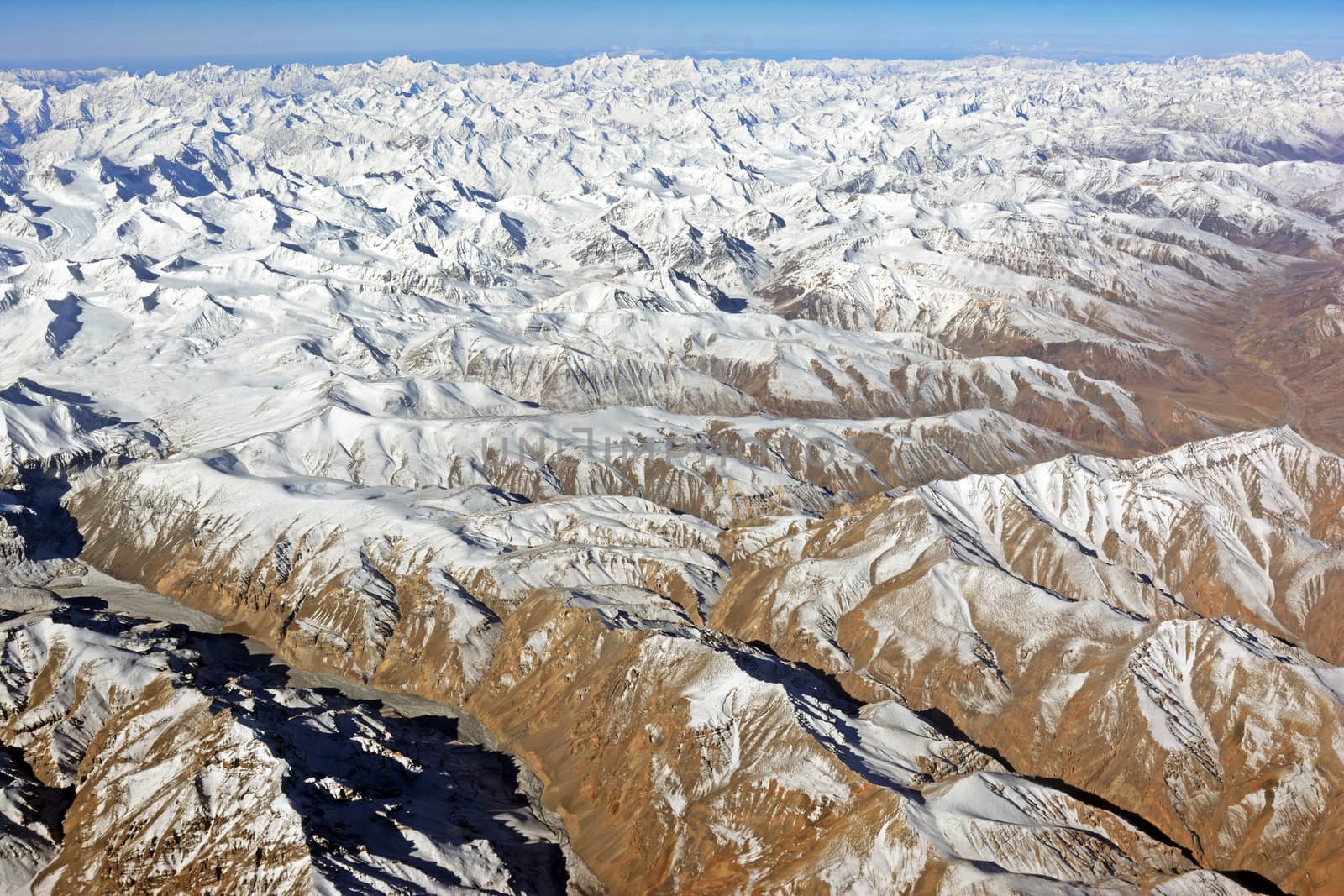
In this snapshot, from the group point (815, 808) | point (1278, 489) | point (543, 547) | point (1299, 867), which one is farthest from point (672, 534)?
point (1278, 489)

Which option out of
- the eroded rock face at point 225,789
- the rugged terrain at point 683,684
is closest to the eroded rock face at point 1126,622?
the rugged terrain at point 683,684

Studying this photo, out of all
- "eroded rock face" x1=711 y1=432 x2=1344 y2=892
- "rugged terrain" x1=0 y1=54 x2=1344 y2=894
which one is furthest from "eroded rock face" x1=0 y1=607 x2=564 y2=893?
"eroded rock face" x1=711 y1=432 x2=1344 y2=892

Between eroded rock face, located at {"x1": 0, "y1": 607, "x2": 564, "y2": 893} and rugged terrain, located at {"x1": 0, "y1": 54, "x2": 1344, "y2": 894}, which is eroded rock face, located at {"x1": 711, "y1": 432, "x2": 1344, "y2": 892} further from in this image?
eroded rock face, located at {"x1": 0, "y1": 607, "x2": 564, "y2": 893}

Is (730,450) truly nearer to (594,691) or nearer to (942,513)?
(942,513)

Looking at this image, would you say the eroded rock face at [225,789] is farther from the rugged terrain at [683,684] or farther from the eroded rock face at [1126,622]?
the eroded rock face at [1126,622]

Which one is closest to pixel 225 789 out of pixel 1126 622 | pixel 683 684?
pixel 683 684

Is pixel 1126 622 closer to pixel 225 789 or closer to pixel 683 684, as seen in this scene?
pixel 683 684

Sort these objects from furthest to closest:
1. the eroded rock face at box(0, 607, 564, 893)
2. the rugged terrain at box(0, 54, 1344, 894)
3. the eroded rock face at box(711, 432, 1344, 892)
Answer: the eroded rock face at box(711, 432, 1344, 892) → the rugged terrain at box(0, 54, 1344, 894) → the eroded rock face at box(0, 607, 564, 893)

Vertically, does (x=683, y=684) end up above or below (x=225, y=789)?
below

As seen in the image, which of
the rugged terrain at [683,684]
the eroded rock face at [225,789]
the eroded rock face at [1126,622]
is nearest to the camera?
the eroded rock face at [225,789]

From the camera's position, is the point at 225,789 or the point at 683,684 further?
the point at 683,684

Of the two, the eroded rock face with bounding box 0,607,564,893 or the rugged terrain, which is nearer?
the eroded rock face with bounding box 0,607,564,893
